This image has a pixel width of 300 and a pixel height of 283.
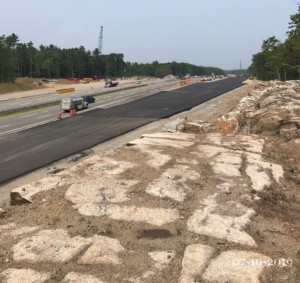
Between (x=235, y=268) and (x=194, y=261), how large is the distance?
0.81 metres

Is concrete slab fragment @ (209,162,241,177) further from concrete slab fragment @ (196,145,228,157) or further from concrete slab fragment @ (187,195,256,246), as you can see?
concrete slab fragment @ (187,195,256,246)

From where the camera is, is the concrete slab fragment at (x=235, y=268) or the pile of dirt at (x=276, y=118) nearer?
the concrete slab fragment at (x=235, y=268)

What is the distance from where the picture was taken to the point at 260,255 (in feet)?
20.1

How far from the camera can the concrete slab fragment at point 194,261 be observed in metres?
5.51

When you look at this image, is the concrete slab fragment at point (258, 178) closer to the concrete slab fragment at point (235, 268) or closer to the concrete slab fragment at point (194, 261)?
the concrete slab fragment at point (235, 268)

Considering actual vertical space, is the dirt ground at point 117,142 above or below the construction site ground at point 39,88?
below

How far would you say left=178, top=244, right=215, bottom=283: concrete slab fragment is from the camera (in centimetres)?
551

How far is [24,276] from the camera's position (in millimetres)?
5625

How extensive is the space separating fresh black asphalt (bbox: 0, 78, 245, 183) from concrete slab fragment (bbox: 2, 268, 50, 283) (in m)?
11.2

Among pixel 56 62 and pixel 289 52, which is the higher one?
pixel 56 62

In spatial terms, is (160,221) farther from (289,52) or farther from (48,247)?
(289,52)
